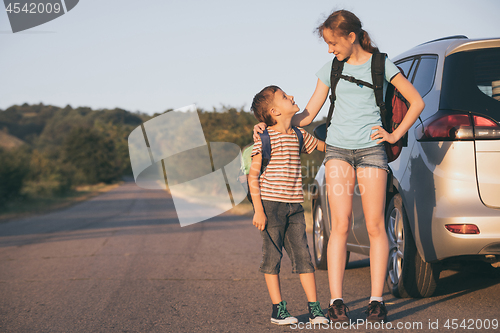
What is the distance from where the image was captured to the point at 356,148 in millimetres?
3287

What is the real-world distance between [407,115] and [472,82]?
622 millimetres

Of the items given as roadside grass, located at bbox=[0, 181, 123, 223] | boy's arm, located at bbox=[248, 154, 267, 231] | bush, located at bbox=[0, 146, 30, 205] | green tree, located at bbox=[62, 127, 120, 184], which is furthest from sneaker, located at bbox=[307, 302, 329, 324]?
green tree, located at bbox=[62, 127, 120, 184]

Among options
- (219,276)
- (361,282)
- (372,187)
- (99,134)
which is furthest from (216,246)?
(99,134)

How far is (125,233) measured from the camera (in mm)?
10336

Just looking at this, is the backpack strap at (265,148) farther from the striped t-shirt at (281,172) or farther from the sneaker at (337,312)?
the sneaker at (337,312)

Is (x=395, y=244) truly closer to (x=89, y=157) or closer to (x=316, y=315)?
(x=316, y=315)

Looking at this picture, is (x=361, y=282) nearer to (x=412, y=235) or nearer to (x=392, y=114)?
(x=412, y=235)

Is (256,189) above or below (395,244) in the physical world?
above

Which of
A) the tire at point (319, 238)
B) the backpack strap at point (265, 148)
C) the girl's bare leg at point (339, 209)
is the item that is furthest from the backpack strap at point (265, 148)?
the tire at point (319, 238)

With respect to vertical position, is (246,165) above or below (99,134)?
above

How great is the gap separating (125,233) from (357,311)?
7.44 metres

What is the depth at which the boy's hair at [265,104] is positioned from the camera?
11.2ft

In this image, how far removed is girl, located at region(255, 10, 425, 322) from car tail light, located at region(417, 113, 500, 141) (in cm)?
30

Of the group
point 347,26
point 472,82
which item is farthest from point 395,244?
point 347,26
